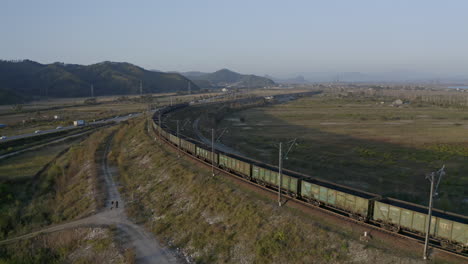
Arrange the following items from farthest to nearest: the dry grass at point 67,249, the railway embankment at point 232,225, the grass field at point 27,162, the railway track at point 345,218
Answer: the grass field at point 27,162 → the dry grass at point 67,249 → the railway embankment at point 232,225 → the railway track at point 345,218

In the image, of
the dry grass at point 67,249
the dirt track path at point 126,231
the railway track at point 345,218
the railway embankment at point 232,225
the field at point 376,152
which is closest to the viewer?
the railway track at point 345,218

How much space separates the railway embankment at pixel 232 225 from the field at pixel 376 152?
50.4ft

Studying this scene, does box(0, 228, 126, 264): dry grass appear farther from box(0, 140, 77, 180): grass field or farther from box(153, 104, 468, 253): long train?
box(0, 140, 77, 180): grass field

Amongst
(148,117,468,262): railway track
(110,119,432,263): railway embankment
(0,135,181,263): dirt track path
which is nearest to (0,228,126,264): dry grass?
(0,135,181,263): dirt track path

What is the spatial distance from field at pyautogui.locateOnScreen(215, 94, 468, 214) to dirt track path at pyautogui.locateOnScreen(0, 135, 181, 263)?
25.3m

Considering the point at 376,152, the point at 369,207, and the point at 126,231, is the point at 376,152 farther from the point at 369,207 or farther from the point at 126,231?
the point at 126,231

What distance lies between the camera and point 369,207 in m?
24.7

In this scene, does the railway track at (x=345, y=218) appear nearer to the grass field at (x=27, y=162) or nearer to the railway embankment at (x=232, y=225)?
the railway embankment at (x=232, y=225)

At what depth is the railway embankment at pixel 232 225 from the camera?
22.5 metres

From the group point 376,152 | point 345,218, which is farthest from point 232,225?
point 376,152

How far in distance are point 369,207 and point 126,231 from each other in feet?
76.3

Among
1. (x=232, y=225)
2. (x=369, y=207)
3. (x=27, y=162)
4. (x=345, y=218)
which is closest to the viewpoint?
(x=369, y=207)

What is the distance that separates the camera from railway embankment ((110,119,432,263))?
74.0ft

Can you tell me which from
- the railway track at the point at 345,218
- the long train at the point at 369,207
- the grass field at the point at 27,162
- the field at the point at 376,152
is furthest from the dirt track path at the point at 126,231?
the grass field at the point at 27,162
